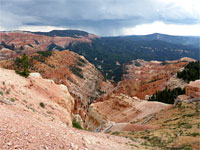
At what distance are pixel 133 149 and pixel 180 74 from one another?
89851mm

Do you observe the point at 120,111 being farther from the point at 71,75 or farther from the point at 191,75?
the point at 71,75

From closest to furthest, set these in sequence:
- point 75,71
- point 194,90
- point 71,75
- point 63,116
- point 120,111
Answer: point 63,116 < point 194,90 < point 120,111 < point 71,75 < point 75,71

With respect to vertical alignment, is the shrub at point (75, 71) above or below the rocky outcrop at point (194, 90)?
below

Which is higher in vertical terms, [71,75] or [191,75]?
[191,75]

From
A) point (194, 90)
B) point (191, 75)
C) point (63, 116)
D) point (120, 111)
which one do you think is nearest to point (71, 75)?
point (191, 75)

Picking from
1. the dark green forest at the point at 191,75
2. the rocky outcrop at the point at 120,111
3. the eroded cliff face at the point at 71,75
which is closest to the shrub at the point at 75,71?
the eroded cliff face at the point at 71,75

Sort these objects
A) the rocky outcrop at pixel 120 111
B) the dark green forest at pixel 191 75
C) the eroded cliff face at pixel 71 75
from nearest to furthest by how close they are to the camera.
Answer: the rocky outcrop at pixel 120 111
the dark green forest at pixel 191 75
the eroded cliff face at pixel 71 75

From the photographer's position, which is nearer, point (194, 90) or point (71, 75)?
point (194, 90)

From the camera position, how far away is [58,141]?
348 inches

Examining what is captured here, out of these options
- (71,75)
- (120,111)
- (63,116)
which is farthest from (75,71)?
(63,116)

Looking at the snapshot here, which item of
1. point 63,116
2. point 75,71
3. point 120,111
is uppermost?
point 63,116

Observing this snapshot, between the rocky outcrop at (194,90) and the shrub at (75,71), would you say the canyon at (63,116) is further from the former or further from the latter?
the shrub at (75,71)

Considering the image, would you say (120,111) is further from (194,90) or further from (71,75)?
(71,75)

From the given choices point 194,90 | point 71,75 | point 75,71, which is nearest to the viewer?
point 194,90
